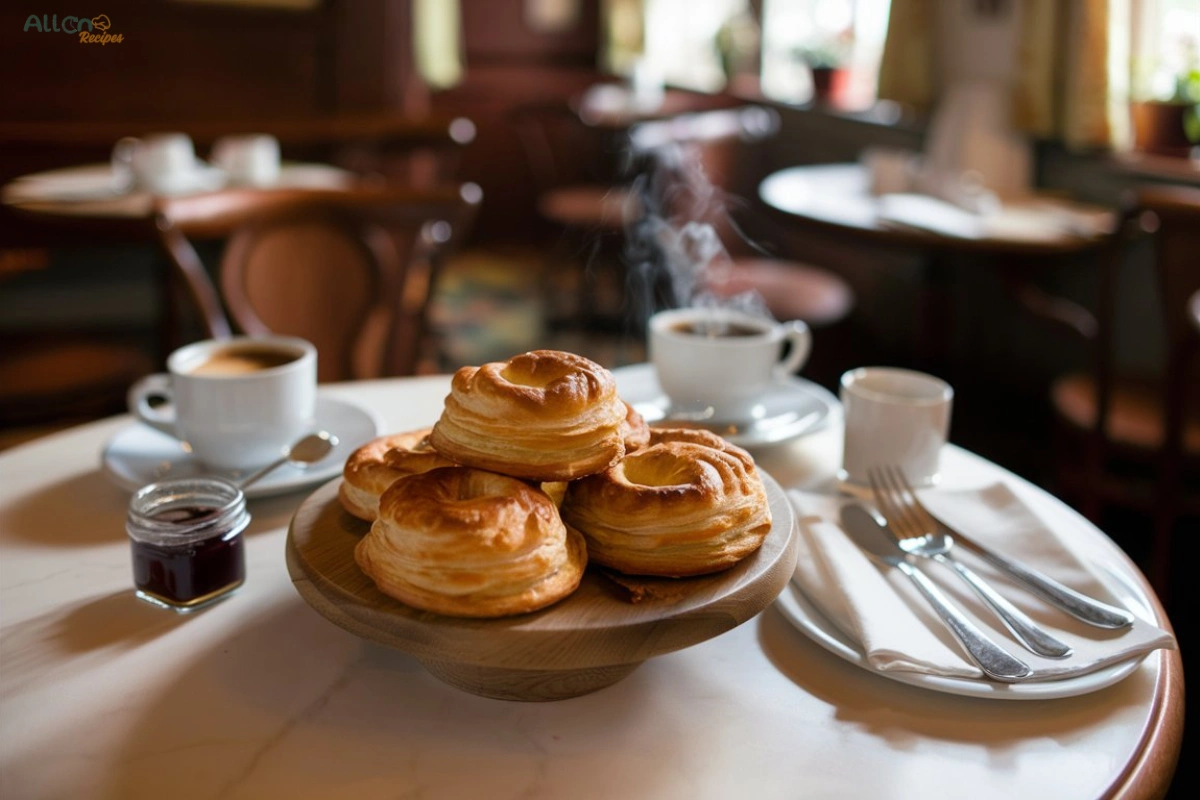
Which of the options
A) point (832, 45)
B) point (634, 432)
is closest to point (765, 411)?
point (634, 432)

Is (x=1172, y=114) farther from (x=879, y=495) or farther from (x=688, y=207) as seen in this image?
(x=879, y=495)

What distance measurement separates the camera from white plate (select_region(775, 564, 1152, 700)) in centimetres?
78

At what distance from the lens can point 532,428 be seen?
78 cm

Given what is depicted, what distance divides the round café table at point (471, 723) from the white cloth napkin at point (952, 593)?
3cm

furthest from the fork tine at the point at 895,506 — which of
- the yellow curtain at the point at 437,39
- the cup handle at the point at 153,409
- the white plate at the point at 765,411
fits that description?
the yellow curtain at the point at 437,39

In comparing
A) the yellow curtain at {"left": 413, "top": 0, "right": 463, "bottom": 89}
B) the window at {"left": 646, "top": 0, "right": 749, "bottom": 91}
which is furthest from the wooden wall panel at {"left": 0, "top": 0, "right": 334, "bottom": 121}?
the window at {"left": 646, "top": 0, "right": 749, "bottom": 91}

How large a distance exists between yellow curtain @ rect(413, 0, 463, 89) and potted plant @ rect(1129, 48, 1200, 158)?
380cm

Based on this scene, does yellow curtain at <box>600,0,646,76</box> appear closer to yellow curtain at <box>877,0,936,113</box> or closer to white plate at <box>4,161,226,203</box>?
yellow curtain at <box>877,0,936,113</box>

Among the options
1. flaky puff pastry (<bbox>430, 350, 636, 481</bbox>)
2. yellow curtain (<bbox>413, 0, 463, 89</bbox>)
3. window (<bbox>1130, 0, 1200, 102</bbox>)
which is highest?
yellow curtain (<bbox>413, 0, 463, 89</bbox>)

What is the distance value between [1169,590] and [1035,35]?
1864mm

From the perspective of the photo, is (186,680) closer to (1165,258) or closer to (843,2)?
(1165,258)

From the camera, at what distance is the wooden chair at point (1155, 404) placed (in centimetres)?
222

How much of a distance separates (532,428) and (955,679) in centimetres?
37

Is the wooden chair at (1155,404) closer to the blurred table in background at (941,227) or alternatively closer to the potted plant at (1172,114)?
the blurred table in background at (941,227)
